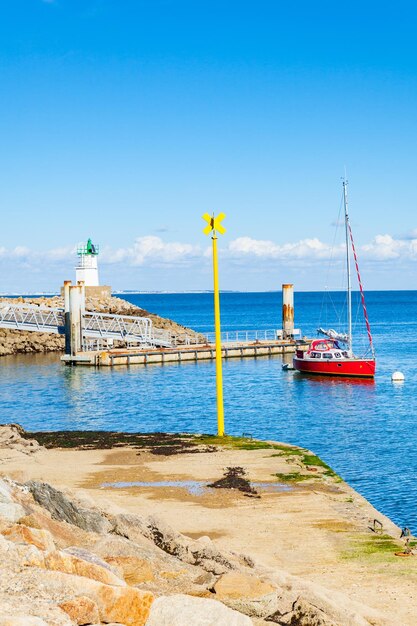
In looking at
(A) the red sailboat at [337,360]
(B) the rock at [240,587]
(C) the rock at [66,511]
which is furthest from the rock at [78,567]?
(A) the red sailboat at [337,360]

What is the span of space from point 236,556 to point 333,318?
186 m

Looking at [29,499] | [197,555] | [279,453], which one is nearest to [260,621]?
[197,555]

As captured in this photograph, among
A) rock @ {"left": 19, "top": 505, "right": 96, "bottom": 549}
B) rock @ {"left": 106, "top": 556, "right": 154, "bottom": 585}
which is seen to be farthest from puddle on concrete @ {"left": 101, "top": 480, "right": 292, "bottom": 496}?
rock @ {"left": 106, "top": 556, "right": 154, "bottom": 585}

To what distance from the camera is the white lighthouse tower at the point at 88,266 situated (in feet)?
313

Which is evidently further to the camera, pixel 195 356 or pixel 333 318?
pixel 333 318

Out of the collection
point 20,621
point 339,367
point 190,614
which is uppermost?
point 20,621

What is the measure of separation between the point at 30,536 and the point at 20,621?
11.3ft

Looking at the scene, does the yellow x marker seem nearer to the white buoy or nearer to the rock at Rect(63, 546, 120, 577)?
the rock at Rect(63, 546, 120, 577)

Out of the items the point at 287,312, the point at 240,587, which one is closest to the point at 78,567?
the point at 240,587

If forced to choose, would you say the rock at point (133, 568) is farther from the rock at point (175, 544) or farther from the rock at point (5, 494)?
the rock at point (5, 494)

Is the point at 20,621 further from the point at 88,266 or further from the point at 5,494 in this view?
the point at 88,266

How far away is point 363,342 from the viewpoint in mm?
102000

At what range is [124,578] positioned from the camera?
10188 mm

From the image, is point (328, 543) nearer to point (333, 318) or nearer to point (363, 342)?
point (363, 342)
